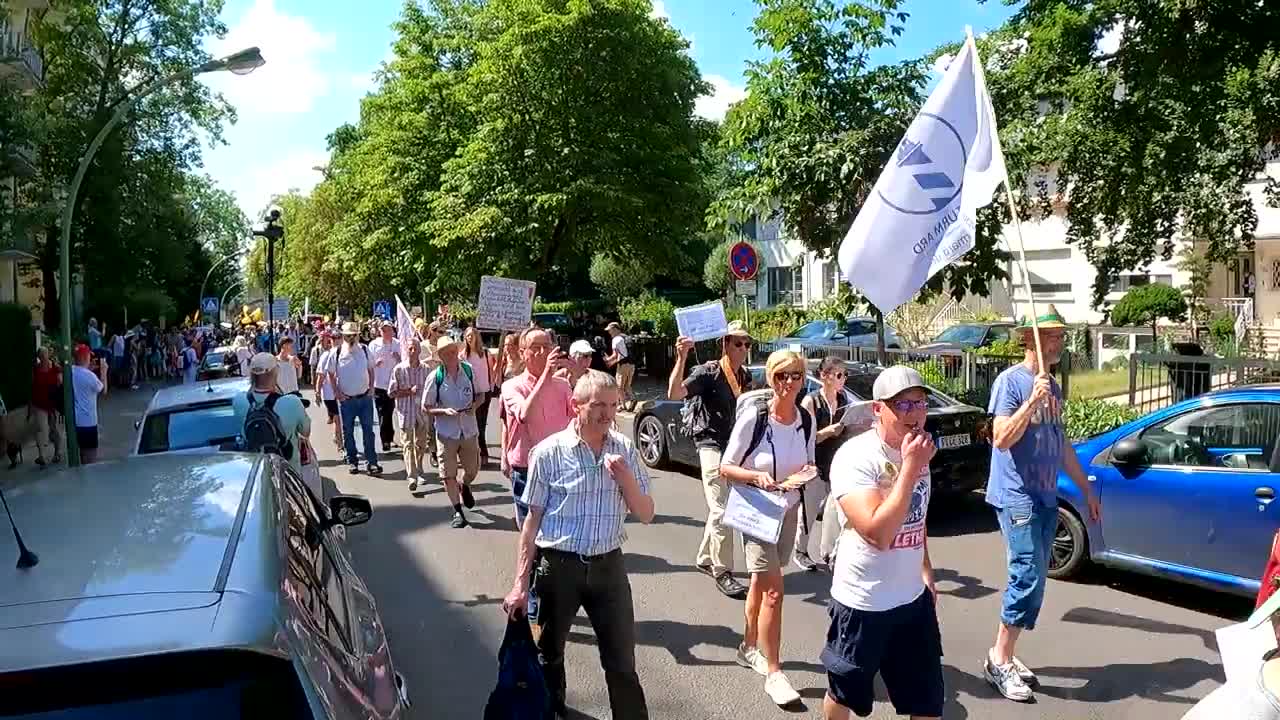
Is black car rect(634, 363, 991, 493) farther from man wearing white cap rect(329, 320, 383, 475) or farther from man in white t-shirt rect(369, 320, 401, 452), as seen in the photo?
man in white t-shirt rect(369, 320, 401, 452)

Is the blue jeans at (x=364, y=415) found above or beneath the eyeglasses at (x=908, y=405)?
beneath

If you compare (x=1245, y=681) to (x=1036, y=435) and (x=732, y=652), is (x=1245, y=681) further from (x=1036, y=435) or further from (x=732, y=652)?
(x=732, y=652)

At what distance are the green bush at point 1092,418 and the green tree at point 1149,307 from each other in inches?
734

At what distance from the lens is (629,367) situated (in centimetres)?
1961

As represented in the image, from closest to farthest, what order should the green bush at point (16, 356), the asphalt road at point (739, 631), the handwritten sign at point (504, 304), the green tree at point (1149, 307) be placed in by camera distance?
1. the asphalt road at point (739, 631)
2. the handwritten sign at point (504, 304)
3. the green bush at point (16, 356)
4. the green tree at point (1149, 307)

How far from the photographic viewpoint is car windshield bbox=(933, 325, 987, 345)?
24875 mm

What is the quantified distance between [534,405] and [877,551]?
138 inches

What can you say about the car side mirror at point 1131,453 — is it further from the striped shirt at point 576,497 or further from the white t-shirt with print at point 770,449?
the striped shirt at point 576,497

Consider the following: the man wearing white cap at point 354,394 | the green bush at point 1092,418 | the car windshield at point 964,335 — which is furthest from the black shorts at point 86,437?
the car windshield at point 964,335

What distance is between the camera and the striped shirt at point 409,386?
11.8 m

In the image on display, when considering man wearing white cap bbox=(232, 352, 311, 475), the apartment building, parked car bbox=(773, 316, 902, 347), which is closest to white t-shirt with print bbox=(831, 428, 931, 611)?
man wearing white cap bbox=(232, 352, 311, 475)

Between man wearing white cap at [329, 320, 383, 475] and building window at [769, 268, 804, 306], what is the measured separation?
42806mm

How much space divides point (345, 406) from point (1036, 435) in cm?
958

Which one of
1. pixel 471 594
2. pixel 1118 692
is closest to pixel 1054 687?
pixel 1118 692
